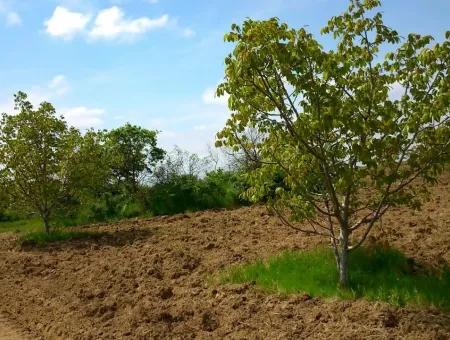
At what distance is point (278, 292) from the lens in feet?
23.1

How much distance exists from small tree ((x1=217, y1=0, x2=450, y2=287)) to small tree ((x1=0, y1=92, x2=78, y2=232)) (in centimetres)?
987

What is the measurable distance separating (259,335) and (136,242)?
6.86 metres

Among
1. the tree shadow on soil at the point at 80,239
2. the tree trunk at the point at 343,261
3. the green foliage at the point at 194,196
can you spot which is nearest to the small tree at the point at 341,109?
the tree trunk at the point at 343,261

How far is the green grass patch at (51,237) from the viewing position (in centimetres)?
1459

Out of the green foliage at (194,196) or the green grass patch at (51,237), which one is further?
the green foliage at (194,196)

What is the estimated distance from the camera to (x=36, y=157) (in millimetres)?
15195

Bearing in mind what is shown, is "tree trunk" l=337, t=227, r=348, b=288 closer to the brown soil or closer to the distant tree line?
the brown soil

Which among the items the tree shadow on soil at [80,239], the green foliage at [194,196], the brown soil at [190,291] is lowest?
the brown soil at [190,291]

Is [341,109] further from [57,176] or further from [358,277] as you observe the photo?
[57,176]

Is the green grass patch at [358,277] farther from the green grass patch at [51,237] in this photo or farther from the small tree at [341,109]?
the green grass patch at [51,237]

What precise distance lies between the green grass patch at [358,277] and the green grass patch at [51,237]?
722 cm

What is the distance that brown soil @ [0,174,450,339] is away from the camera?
5.91 meters

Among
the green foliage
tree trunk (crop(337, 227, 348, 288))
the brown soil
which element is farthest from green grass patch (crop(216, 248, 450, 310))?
the green foliage

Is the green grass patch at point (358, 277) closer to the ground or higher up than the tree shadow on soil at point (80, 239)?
closer to the ground
